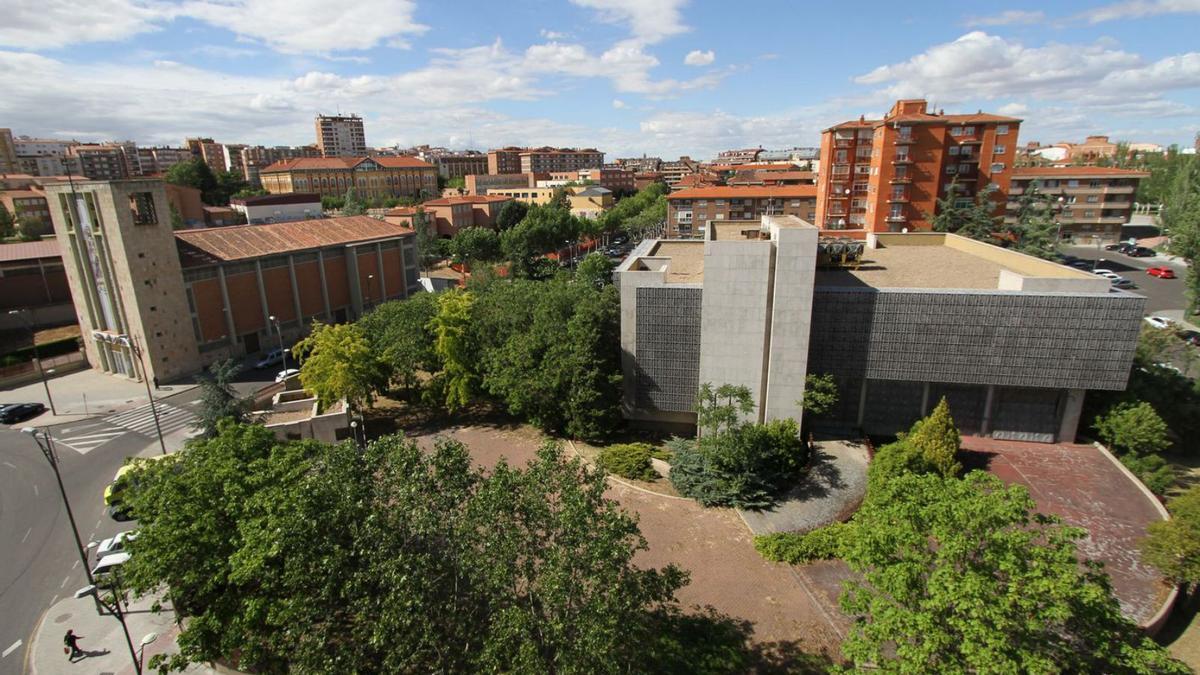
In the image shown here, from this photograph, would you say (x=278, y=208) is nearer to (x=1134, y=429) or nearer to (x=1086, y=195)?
(x=1134, y=429)

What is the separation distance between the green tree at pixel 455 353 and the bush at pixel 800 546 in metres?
19.0

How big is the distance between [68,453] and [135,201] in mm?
18266

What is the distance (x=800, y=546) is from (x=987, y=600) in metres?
11.9

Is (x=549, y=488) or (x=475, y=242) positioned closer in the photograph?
(x=549, y=488)

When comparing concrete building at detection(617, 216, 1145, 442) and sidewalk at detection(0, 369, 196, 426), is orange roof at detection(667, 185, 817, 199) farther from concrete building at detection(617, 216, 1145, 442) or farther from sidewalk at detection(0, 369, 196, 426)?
sidewalk at detection(0, 369, 196, 426)

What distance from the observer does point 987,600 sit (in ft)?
39.1

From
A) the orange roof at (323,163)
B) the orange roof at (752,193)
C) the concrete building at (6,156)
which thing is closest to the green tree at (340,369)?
the orange roof at (752,193)

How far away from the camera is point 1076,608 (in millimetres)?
12328

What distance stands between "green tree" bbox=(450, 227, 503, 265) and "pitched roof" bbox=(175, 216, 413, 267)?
2021 centimetres

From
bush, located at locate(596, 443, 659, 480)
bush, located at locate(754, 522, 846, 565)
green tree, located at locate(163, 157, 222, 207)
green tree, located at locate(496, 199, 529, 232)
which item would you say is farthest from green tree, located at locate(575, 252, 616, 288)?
green tree, located at locate(163, 157, 222, 207)

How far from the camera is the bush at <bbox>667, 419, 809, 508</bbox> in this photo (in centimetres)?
2645

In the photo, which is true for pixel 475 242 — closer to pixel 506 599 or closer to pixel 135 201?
pixel 135 201

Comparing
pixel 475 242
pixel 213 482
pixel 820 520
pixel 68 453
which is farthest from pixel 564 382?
pixel 475 242

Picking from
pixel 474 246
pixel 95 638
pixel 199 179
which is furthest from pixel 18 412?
pixel 199 179
